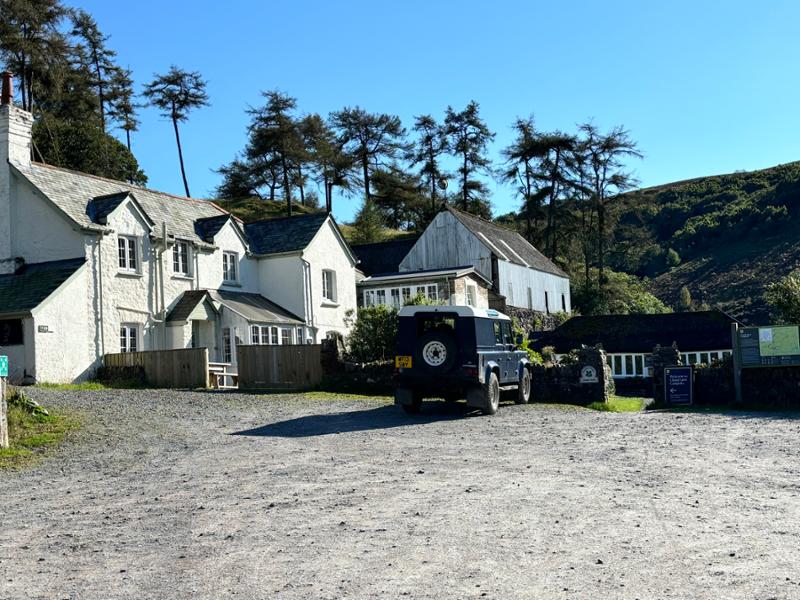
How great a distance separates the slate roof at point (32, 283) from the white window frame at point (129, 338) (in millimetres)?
2998

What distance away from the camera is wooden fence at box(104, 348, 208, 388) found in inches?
1128

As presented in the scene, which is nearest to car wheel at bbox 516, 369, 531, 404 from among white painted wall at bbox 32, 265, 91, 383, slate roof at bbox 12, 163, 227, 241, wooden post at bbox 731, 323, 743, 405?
wooden post at bbox 731, 323, 743, 405

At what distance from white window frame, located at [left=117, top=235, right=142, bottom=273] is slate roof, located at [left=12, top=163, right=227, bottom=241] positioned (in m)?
1.05

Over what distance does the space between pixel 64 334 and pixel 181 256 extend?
726 centimetres

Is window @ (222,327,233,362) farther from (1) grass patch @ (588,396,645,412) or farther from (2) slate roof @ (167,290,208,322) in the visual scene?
(1) grass patch @ (588,396,645,412)

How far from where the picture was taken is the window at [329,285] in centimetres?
4059

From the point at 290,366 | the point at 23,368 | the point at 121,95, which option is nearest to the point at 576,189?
the point at 121,95

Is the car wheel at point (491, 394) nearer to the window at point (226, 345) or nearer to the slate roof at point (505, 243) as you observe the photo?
the window at point (226, 345)

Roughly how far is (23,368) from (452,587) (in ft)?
78.2

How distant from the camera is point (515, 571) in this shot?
23.9 ft

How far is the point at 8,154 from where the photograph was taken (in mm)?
30469

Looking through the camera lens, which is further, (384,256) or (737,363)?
(384,256)

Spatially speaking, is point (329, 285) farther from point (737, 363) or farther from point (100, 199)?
point (737, 363)

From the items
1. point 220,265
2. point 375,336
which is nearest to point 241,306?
point 220,265
